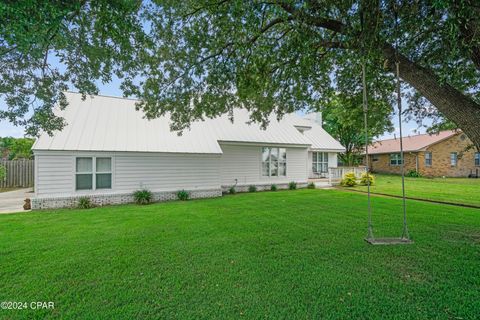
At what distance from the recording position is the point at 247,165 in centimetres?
1336

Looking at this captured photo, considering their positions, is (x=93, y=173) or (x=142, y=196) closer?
(x=93, y=173)

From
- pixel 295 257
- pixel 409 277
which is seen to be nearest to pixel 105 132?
pixel 295 257

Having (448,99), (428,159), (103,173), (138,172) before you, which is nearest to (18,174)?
(103,173)

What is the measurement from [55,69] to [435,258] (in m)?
8.40

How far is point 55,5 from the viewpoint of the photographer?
3.03 m

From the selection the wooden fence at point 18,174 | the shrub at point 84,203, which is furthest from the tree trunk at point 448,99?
the wooden fence at point 18,174

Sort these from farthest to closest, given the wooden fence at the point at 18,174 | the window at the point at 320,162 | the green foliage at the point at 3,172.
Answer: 1. the window at the point at 320,162
2. the wooden fence at the point at 18,174
3. the green foliage at the point at 3,172

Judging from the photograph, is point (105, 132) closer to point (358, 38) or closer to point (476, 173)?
point (358, 38)

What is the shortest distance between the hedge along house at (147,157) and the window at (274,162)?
61mm

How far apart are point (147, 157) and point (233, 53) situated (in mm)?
6243

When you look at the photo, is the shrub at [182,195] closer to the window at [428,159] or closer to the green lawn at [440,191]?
the green lawn at [440,191]

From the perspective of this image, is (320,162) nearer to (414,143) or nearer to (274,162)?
(274,162)

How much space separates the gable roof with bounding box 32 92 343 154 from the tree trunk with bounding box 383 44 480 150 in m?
7.85

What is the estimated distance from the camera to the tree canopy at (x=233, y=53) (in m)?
3.67
